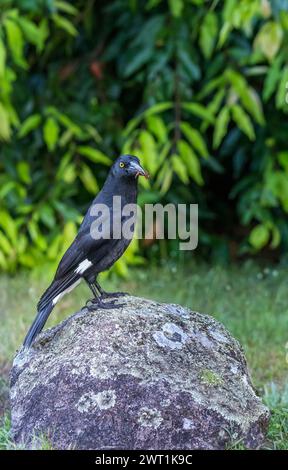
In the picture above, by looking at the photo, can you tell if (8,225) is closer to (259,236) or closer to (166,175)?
(166,175)

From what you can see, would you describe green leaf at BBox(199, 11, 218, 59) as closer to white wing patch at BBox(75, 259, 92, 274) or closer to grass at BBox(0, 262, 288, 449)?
grass at BBox(0, 262, 288, 449)

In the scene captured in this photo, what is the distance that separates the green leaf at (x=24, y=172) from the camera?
25.4 feet

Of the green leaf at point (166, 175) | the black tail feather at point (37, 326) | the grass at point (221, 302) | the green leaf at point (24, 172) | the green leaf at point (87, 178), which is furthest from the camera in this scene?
the green leaf at point (24, 172)

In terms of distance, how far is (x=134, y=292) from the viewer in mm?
7328

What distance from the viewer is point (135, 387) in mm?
4047

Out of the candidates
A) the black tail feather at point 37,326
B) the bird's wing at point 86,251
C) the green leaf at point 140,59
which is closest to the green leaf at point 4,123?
the green leaf at point 140,59

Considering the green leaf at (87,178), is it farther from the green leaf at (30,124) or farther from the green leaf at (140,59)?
the green leaf at (140,59)

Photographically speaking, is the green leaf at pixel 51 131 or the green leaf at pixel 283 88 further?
the green leaf at pixel 51 131

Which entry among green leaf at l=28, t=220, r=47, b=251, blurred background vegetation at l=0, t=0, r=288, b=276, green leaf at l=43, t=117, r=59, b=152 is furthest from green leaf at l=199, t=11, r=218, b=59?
green leaf at l=28, t=220, r=47, b=251

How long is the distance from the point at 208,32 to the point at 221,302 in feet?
6.78

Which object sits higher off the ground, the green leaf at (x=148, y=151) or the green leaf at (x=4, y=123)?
the green leaf at (x=4, y=123)

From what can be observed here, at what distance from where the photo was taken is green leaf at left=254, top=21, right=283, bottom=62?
20.9ft

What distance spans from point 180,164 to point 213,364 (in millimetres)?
3078

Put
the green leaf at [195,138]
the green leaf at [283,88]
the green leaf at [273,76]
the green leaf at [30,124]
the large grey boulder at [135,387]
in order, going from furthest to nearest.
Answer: the green leaf at [30,124] < the green leaf at [195,138] < the green leaf at [273,76] < the green leaf at [283,88] < the large grey boulder at [135,387]
